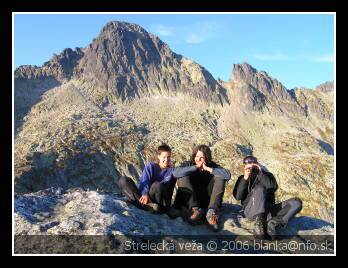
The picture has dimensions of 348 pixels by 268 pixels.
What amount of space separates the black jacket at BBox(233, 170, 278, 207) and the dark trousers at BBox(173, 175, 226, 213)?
89 centimetres

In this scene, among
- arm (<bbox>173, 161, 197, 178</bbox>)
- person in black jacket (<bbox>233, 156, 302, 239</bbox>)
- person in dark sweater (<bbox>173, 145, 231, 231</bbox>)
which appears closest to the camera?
person in black jacket (<bbox>233, 156, 302, 239</bbox>)

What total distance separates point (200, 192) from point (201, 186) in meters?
0.22

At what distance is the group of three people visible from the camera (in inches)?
563

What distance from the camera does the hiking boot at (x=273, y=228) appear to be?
46.0 feet

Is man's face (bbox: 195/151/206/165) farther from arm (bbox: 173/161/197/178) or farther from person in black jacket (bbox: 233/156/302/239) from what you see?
person in black jacket (bbox: 233/156/302/239)

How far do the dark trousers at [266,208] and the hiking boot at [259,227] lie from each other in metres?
0.24

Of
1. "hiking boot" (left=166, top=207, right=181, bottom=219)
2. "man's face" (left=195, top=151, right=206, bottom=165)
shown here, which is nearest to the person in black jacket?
"man's face" (left=195, top=151, right=206, bottom=165)

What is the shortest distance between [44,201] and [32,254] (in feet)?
11.8

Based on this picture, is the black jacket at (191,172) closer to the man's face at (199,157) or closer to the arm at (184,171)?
the arm at (184,171)

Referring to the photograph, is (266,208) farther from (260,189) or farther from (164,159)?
(164,159)

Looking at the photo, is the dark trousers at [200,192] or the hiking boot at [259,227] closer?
the hiking boot at [259,227]

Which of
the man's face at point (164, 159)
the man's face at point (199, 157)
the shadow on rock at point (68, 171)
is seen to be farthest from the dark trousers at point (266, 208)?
the shadow on rock at point (68, 171)

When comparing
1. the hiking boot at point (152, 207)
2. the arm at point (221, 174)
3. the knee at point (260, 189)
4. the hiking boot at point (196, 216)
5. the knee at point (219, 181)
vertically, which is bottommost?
the hiking boot at point (196, 216)

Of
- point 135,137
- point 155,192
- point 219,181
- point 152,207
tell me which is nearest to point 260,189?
point 219,181
